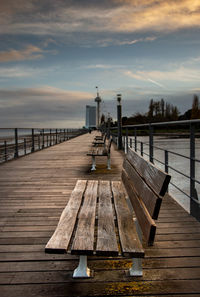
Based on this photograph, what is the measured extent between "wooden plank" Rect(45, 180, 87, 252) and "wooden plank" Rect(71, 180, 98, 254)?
5 centimetres

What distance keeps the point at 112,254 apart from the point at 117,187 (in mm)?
1552

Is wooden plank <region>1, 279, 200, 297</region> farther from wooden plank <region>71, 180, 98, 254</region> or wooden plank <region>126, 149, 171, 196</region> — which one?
wooden plank <region>126, 149, 171, 196</region>

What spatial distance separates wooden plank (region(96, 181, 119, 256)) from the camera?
1619 millimetres

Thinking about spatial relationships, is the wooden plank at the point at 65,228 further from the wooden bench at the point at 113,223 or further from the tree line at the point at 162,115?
the tree line at the point at 162,115

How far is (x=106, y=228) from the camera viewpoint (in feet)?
6.43

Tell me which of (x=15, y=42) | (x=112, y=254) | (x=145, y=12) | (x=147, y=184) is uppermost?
(x=15, y=42)

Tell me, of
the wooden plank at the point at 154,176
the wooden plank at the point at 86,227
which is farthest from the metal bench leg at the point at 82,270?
the wooden plank at the point at 154,176

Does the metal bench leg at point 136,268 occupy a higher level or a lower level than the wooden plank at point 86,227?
lower

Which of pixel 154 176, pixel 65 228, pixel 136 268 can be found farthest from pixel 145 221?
pixel 65 228

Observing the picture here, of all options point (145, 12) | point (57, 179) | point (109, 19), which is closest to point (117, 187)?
point (57, 179)

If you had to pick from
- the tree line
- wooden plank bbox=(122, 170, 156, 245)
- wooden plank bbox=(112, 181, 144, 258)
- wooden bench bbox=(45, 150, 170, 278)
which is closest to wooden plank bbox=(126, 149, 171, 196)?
wooden bench bbox=(45, 150, 170, 278)

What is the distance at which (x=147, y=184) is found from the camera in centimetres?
202

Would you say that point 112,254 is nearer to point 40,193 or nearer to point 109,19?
point 40,193

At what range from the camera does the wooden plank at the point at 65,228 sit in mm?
1645
